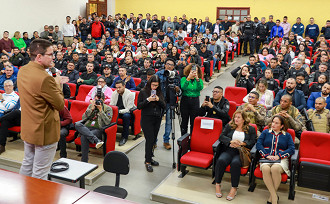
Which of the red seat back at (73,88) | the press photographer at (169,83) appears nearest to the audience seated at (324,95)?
the press photographer at (169,83)

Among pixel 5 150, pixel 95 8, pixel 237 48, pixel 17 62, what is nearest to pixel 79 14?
pixel 95 8

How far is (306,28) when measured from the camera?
1169 cm

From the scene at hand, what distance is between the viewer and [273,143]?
3.79 m

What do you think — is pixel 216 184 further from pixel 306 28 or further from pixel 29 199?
pixel 306 28

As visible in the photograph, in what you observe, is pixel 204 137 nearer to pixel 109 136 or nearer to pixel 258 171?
pixel 258 171

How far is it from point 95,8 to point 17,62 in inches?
256

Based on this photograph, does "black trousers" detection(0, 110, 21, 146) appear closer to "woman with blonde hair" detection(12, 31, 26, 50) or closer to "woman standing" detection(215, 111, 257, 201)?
"woman standing" detection(215, 111, 257, 201)

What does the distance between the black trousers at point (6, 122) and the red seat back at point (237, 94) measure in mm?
3361

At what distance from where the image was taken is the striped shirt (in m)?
4.97

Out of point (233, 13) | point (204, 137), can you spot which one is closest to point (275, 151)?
point (204, 137)

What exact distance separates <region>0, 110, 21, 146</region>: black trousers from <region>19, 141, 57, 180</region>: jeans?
2593 millimetres

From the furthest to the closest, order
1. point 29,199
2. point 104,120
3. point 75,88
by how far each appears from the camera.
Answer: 1. point 75,88
2. point 104,120
3. point 29,199

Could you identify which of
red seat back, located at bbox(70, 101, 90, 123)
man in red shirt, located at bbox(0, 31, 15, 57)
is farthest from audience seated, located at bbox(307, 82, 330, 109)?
man in red shirt, located at bbox(0, 31, 15, 57)

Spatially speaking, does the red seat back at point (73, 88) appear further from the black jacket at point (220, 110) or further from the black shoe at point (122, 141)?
the black jacket at point (220, 110)
